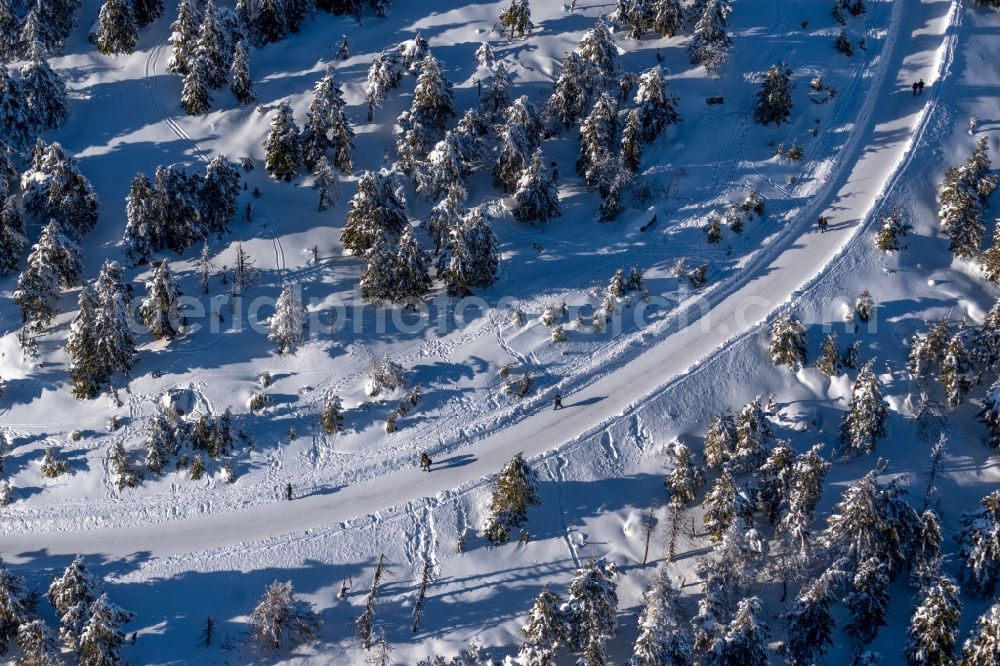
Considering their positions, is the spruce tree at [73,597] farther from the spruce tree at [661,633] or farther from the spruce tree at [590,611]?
the spruce tree at [661,633]

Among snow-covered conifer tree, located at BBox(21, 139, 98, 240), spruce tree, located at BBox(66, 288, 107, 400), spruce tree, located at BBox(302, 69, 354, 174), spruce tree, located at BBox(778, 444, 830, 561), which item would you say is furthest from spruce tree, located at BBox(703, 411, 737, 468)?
snow-covered conifer tree, located at BBox(21, 139, 98, 240)

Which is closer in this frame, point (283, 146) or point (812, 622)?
point (812, 622)

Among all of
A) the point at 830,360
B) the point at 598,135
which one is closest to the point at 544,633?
the point at 830,360

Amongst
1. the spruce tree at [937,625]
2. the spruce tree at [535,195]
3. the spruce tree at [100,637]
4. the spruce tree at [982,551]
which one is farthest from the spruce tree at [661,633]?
the spruce tree at [535,195]

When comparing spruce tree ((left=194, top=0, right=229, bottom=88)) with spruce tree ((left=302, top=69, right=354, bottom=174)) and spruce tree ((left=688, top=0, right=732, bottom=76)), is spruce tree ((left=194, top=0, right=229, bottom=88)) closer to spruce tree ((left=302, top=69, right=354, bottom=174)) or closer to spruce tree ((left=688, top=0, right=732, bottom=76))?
spruce tree ((left=302, top=69, right=354, bottom=174))

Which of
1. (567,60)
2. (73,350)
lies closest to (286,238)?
(73,350)

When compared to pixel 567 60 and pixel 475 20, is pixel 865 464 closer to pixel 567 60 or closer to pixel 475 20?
pixel 567 60

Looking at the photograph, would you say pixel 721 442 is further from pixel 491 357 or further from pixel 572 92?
pixel 572 92
